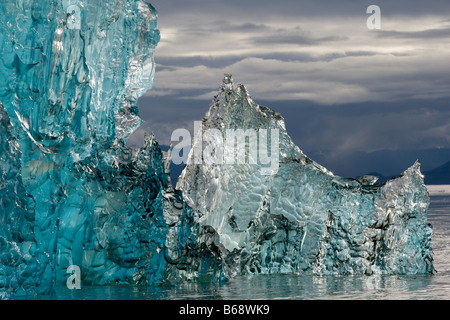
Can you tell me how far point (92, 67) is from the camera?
25078mm

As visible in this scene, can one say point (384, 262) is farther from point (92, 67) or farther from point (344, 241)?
point (92, 67)

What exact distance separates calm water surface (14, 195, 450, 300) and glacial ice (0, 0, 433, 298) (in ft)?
2.44

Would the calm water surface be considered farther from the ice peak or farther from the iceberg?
the ice peak

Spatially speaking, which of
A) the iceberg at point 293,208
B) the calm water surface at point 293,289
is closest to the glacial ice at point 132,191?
the iceberg at point 293,208

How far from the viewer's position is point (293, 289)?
2189 cm


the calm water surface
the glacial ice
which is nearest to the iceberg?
the glacial ice

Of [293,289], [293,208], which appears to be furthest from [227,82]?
[293,289]

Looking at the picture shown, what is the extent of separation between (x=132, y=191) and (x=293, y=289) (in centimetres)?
486

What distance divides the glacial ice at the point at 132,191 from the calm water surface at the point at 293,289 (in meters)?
0.74

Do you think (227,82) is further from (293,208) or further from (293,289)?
(293,289)

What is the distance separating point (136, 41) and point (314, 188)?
23.7ft
